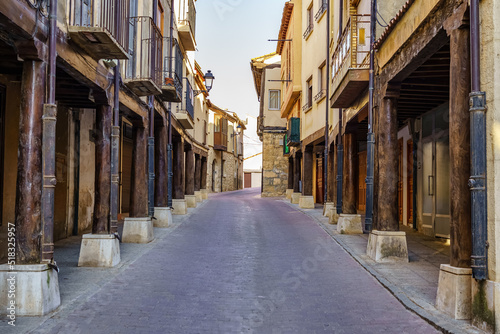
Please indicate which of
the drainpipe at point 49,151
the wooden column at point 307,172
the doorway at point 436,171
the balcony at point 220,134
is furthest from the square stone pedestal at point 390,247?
the balcony at point 220,134

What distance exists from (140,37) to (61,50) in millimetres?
4732

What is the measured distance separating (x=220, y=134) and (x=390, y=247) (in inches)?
1291

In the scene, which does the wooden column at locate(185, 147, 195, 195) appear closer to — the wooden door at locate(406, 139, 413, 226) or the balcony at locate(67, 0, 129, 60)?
the wooden door at locate(406, 139, 413, 226)

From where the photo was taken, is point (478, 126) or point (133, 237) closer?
point (478, 126)

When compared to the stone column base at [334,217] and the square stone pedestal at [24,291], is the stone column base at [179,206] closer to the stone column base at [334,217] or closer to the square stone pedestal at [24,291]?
the stone column base at [334,217]

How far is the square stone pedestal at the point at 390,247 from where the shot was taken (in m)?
8.08

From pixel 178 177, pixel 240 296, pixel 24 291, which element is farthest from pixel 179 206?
pixel 24 291

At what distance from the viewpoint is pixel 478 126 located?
4668mm

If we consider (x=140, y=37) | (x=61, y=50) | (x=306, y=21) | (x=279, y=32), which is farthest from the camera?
(x=279, y=32)

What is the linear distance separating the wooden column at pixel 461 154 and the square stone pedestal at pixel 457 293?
0.33 ft

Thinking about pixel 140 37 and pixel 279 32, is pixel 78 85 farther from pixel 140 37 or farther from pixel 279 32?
pixel 279 32

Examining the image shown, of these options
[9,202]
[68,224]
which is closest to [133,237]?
[68,224]

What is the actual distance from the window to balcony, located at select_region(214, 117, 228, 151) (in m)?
7.42

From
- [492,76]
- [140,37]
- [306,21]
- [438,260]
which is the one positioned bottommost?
[438,260]
